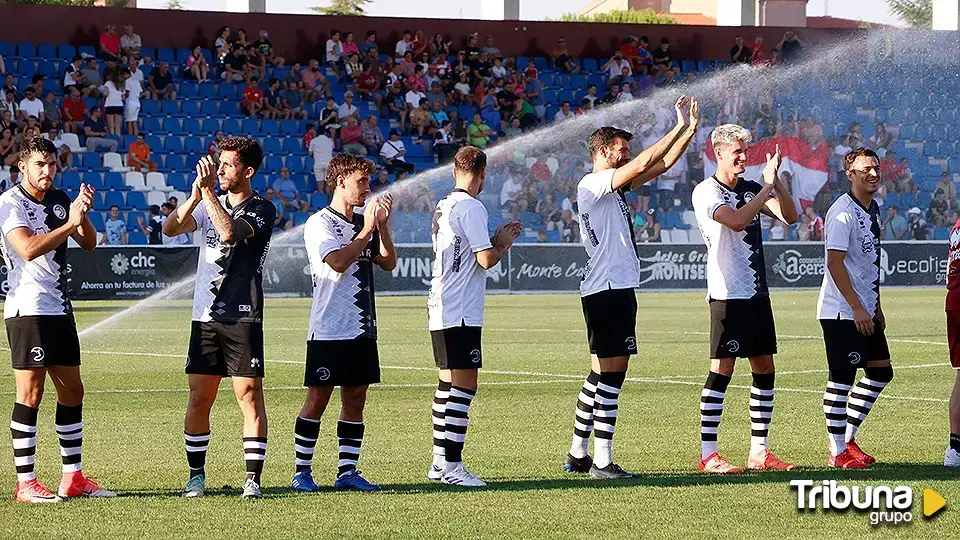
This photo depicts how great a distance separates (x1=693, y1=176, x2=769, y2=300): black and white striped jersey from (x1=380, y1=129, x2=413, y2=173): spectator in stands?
26.4 metres

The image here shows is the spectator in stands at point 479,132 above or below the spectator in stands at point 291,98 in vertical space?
below

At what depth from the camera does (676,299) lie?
29.4 meters

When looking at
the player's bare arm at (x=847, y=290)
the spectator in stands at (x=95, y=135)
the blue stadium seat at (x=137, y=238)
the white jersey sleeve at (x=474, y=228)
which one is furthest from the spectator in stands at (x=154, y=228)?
the player's bare arm at (x=847, y=290)

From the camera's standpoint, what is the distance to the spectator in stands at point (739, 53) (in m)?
40.8

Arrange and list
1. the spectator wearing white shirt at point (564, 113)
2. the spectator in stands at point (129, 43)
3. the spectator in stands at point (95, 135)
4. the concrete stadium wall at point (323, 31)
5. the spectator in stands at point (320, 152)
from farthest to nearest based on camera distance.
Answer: the spectator wearing white shirt at point (564, 113) < the concrete stadium wall at point (323, 31) < the spectator in stands at point (129, 43) < the spectator in stands at point (320, 152) < the spectator in stands at point (95, 135)

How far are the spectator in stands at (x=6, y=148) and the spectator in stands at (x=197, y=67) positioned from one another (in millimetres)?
5533

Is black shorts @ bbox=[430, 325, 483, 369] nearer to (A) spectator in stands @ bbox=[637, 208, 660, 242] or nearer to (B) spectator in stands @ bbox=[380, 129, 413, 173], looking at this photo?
(A) spectator in stands @ bbox=[637, 208, 660, 242]

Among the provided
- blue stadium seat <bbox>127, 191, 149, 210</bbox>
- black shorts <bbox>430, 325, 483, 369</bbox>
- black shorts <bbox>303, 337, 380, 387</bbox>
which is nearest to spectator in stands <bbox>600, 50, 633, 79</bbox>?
blue stadium seat <bbox>127, 191, 149, 210</bbox>

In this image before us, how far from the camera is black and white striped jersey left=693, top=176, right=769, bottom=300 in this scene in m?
9.12

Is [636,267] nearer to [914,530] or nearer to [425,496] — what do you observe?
[425,496]

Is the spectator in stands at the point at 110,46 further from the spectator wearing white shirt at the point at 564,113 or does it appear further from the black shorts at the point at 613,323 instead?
the black shorts at the point at 613,323

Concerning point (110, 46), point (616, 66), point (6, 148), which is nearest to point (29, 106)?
point (6, 148)

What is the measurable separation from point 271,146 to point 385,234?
90.7ft

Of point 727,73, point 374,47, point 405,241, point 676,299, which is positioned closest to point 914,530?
point 676,299
